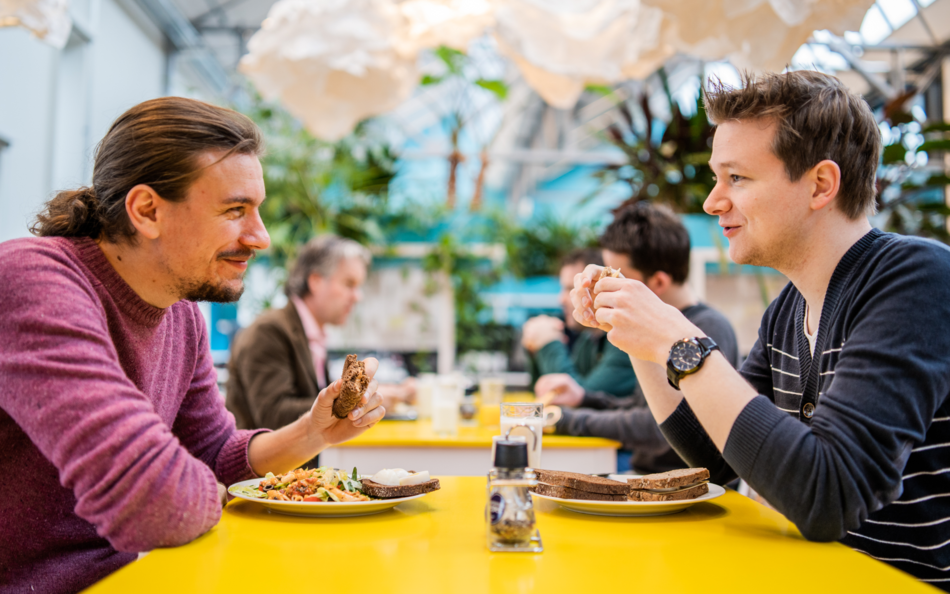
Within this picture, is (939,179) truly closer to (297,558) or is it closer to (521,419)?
(521,419)

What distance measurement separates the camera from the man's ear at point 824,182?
1.27 meters

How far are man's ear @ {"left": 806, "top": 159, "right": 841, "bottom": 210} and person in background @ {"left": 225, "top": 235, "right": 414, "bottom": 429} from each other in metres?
1.98

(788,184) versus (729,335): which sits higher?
(788,184)

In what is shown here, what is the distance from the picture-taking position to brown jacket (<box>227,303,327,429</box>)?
2.75 metres

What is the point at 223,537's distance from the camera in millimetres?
1061

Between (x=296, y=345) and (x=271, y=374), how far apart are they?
0.59 ft

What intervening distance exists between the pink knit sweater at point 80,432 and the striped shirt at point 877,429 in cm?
85

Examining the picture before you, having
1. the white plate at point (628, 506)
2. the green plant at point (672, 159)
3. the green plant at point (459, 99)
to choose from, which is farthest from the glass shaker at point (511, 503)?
the green plant at point (459, 99)

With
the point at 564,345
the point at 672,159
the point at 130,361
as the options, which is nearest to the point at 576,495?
the point at 130,361

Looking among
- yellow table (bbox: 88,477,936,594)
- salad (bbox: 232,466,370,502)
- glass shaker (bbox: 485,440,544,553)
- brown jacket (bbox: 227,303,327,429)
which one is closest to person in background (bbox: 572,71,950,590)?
yellow table (bbox: 88,477,936,594)

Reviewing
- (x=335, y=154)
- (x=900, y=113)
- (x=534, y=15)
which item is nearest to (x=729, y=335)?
(x=534, y=15)

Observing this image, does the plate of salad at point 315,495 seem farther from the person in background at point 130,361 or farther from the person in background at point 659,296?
the person in background at point 659,296

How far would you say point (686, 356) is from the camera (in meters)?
1.12

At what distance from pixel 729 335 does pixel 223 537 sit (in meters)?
1.80
